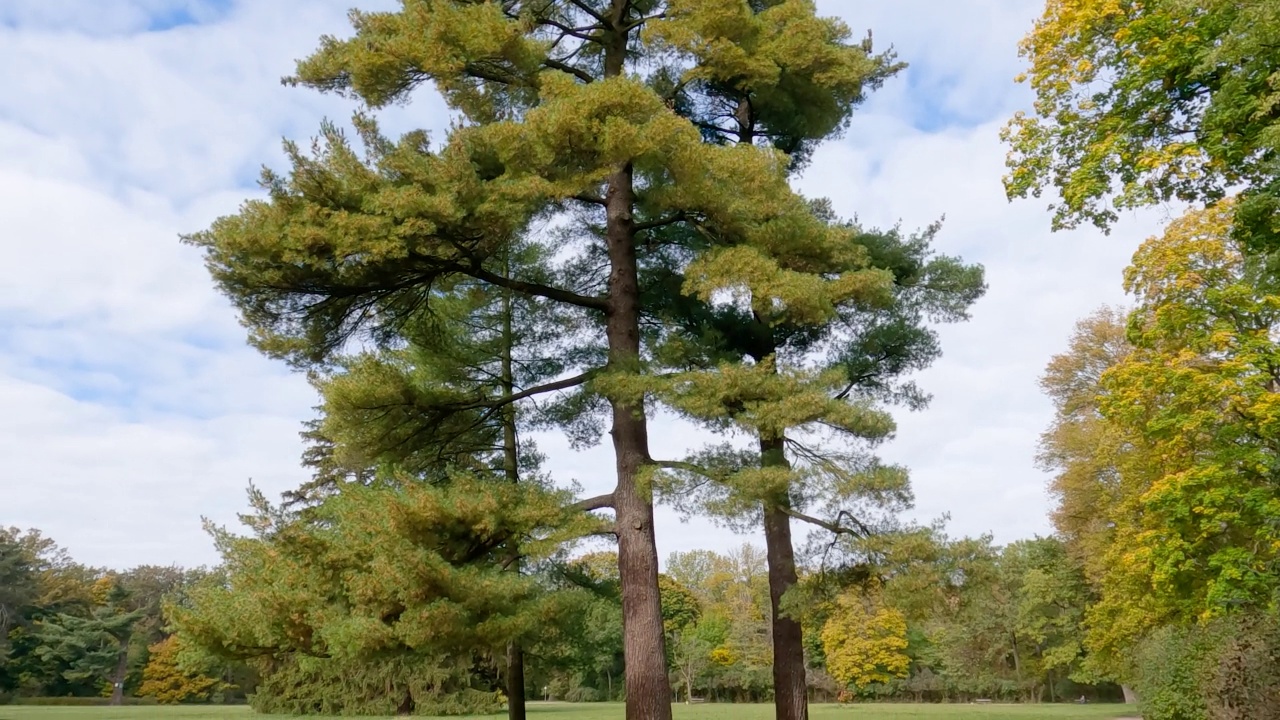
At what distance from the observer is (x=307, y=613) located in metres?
8.73

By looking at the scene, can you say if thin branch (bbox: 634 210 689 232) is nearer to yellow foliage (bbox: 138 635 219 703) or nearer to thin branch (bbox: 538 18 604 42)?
thin branch (bbox: 538 18 604 42)

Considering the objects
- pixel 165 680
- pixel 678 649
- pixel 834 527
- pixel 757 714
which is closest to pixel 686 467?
pixel 834 527

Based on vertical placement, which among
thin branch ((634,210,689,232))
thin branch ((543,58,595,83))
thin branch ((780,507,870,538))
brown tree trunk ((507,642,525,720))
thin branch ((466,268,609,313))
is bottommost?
brown tree trunk ((507,642,525,720))

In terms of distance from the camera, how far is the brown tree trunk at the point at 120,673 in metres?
49.0

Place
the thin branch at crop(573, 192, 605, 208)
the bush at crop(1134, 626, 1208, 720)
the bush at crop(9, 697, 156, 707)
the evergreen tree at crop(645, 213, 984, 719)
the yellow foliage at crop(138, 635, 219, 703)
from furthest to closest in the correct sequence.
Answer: the yellow foliage at crop(138, 635, 219, 703) → the bush at crop(9, 697, 156, 707) → the bush at crop(1134, 626, 1208, 720) → the thin branch at crop(573, 192, 605, 208) → the evergreen tree at crop(645, 213, 984, 719)

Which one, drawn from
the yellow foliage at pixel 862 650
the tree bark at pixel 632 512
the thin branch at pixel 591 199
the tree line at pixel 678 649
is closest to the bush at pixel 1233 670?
the tree line at pixel 678 649

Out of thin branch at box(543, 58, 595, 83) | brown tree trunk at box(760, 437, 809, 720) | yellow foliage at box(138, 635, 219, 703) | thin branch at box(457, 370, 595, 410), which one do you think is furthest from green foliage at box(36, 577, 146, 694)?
thin branch at box(543, 58, 595, 83)

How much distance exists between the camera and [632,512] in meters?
9.41

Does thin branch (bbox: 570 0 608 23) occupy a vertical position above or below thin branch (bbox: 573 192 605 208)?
above

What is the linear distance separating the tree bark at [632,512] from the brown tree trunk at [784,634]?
220 centimetres

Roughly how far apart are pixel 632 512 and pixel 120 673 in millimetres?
53577

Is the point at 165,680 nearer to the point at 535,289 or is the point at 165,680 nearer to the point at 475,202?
the point at 535,289

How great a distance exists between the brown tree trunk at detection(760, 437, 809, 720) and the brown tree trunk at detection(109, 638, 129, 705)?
51.2m

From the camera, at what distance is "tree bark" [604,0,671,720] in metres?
8.92
